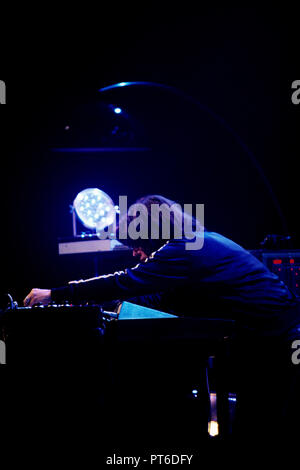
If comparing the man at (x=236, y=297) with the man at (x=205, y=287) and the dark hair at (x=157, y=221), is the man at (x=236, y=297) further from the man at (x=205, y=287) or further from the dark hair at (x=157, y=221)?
the dark hair at (x=157, y=221)

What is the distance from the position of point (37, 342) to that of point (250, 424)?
0.99 m

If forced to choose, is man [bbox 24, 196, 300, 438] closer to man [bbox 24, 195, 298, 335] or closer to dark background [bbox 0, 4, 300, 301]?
man [bbox 24, 195, 298, 335]

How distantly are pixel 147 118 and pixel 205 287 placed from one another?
287 cm

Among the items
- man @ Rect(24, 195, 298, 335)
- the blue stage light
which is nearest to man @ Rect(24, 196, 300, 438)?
man @ Rect(24, 195, 298, 335)

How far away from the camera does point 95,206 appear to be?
12.0 feet

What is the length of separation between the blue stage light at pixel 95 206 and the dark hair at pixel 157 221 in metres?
1.35

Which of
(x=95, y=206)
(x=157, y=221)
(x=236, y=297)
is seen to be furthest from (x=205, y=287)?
(x=95, y=206)

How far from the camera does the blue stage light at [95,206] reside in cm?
364

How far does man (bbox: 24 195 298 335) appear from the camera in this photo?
1.96 metres

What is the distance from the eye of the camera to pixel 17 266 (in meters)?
3.87
